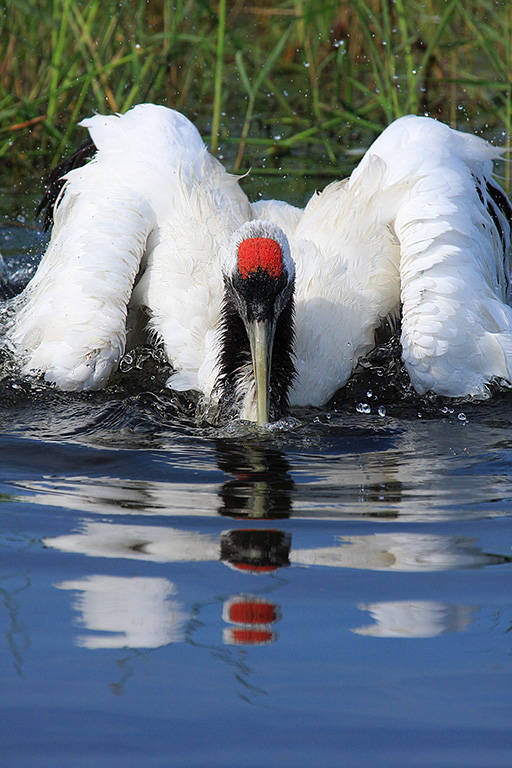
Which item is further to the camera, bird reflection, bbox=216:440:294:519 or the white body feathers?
the white body feathers

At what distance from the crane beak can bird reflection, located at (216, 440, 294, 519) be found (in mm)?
227

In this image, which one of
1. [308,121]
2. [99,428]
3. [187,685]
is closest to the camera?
[187,685]

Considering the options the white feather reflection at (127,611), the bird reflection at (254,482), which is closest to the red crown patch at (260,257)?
the bird reflection at (254,482)

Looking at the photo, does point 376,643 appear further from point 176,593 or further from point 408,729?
point 176,593

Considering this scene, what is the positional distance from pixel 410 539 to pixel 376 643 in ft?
2.32

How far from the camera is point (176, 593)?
325 centimetres

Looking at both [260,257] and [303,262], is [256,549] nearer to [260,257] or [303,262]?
[260,257]

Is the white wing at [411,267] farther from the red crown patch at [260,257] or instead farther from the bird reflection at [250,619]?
the bird reflection at [250,619]

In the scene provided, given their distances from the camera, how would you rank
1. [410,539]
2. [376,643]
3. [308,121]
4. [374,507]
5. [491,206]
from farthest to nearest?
[308,121], [491,206], [374,507], [410,539], [376,643]

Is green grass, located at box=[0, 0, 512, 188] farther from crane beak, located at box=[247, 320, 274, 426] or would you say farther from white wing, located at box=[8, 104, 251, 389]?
crane beak, located at box=[247, 320, 274, 426]

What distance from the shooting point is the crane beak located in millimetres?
4852

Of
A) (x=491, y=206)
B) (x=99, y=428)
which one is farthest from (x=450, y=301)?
(x=99, y=428)

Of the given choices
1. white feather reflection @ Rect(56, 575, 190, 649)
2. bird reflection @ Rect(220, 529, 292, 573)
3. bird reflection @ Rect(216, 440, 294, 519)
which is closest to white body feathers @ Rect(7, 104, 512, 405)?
bird reflection @ Rect(216, 440, 294, 519)

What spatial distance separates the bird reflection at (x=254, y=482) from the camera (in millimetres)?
3953
